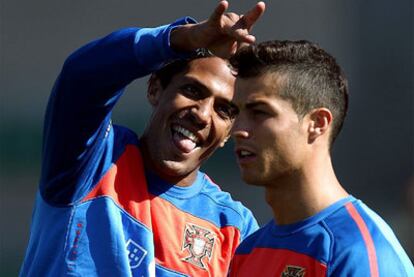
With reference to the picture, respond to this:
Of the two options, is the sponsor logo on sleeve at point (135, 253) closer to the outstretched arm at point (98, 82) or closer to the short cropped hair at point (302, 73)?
the outstretched arm at point (98, 82)

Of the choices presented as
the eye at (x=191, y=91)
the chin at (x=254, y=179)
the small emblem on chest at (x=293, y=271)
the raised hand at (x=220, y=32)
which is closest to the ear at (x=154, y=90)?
the eye at (x=191, y=91)

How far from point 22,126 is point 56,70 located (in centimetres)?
47

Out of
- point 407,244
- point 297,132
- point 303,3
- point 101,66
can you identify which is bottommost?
point 407,244

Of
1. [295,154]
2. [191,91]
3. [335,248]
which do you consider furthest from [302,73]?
[191,91]

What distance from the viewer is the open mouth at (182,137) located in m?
3.85

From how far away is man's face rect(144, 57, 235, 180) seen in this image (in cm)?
384

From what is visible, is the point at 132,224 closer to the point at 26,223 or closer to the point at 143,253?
the point at 143,253

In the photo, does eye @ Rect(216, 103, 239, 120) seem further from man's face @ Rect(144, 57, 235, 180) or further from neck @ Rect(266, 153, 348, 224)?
neck @ Rect(266, 153, 348, 224)

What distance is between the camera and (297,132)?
3150 millimetres

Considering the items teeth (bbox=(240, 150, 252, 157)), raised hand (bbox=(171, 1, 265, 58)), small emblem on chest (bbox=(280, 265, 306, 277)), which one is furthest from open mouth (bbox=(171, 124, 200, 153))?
small emblem on chest (bbox=(280, 265, 306, 277))

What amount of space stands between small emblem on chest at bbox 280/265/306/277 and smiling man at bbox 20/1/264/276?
72cm

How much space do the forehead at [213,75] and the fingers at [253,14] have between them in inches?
24.1

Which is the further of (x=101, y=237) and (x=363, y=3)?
(x=363, y=3)

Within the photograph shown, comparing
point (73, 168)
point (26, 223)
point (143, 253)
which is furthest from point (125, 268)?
point (26, 223)
